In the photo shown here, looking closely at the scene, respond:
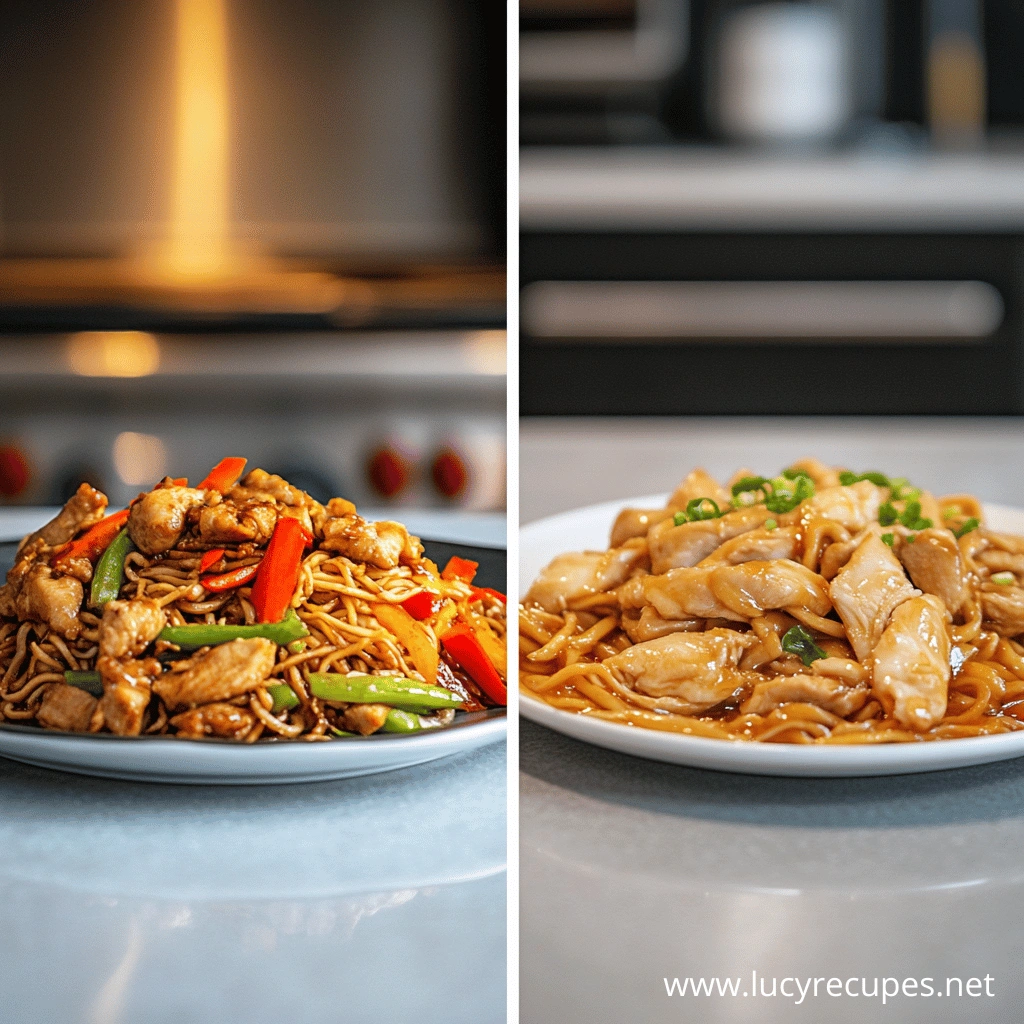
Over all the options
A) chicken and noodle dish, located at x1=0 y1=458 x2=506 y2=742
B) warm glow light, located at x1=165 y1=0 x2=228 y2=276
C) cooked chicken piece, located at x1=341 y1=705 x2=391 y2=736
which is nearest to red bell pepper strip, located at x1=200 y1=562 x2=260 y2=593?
chicken and noodle dish, located at x1=0 y1=458 x2=506 y2=742

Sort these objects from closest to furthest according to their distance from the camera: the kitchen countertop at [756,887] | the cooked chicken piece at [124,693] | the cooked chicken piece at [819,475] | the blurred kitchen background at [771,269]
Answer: the kitchen countertop at [756,887]
the cooked chicken piece at [124,693]
the cooked chicken piece at [819,475]
the blurred kitchen background at [771,269]

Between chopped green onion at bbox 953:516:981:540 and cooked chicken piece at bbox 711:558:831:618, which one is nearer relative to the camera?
cooked chicken piece at bbox 711:558:831:618

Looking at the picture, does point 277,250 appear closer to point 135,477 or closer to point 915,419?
point 135,477

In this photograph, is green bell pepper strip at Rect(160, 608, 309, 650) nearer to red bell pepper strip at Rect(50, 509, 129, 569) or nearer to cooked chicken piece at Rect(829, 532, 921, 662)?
red bell pepper strip at Rect(50, 509, 129, 569)

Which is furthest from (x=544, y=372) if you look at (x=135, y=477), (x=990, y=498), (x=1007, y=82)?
(x=1007, y=82)

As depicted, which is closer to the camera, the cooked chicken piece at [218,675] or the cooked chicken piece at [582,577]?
the cooked chicken piece at [218,675]

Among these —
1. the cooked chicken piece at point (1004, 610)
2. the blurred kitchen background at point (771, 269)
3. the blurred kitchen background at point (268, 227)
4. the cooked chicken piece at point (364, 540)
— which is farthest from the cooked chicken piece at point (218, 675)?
the blurred kitchen background at point (268, 227)

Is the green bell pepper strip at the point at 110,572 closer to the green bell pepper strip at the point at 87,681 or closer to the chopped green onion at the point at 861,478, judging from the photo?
the green bell pepper strip at the point at 87,681
